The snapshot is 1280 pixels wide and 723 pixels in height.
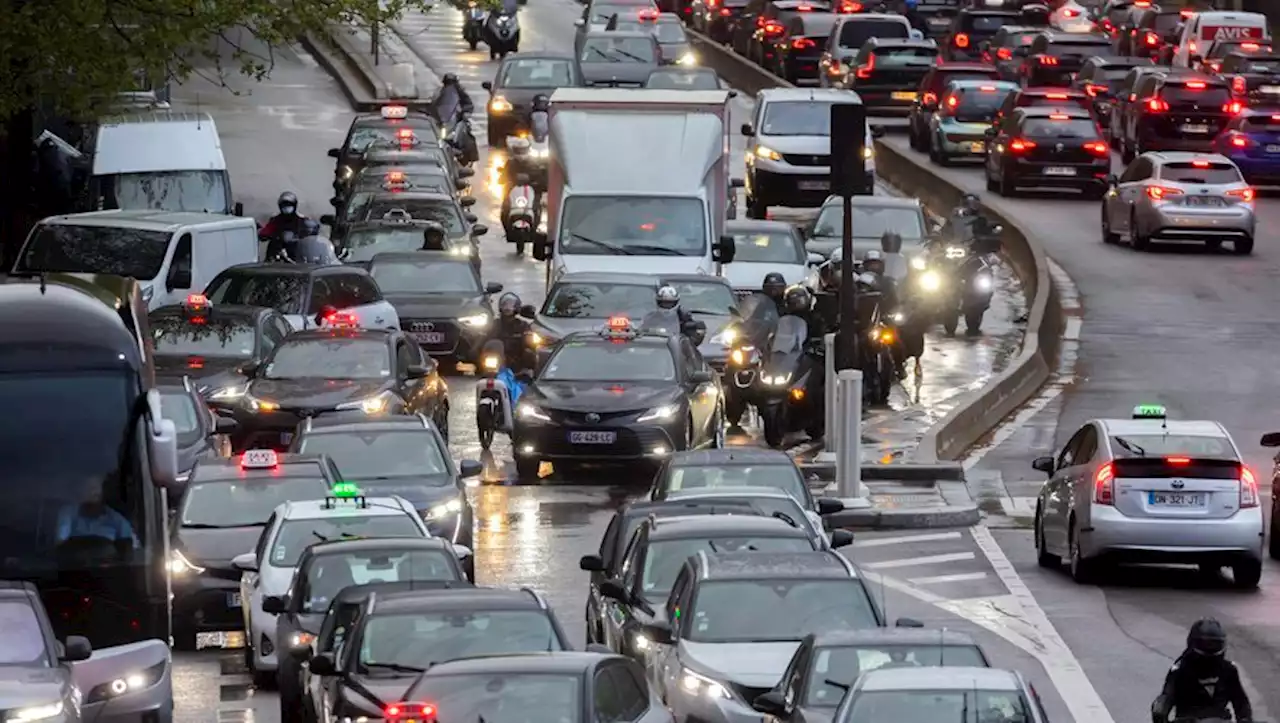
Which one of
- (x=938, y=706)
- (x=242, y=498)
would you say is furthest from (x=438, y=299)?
(x=938, y=706)

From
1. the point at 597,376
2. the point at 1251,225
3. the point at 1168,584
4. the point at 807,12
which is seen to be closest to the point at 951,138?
the point at 1251,225

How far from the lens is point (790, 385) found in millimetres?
33844

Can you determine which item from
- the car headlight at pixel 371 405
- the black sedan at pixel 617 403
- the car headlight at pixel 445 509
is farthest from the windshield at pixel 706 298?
the car headlight at pixel 445 509

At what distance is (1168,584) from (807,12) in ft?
159

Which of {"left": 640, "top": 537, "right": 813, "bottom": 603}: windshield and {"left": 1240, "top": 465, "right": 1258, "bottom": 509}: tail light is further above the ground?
{"left": 640, "top": 537, "right": 813, "bottom": 603}: windshield

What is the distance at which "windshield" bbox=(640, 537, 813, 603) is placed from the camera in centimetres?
2050

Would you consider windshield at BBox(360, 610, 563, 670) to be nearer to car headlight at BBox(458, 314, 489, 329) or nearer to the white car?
the white car

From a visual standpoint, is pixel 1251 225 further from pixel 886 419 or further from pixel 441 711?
pixel 441 711

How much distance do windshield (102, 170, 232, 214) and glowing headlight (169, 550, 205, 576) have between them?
19.4 metres

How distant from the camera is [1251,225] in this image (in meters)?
48.9

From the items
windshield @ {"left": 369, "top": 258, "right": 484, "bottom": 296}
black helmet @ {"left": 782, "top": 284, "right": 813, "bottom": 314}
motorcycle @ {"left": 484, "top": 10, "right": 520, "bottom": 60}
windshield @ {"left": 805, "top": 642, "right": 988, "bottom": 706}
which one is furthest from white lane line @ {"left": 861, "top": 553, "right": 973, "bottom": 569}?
motorcycle @ {"left": 484, "top": 10, "right": 520, "bottom": 60}

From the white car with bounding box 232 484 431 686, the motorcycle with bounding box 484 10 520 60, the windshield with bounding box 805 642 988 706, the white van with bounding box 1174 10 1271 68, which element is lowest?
the motorcycle with bounding box 484 10 520 60

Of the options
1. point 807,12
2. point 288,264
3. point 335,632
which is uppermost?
point 335,632

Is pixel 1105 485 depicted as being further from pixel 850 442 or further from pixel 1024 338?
pixel 1024 338
